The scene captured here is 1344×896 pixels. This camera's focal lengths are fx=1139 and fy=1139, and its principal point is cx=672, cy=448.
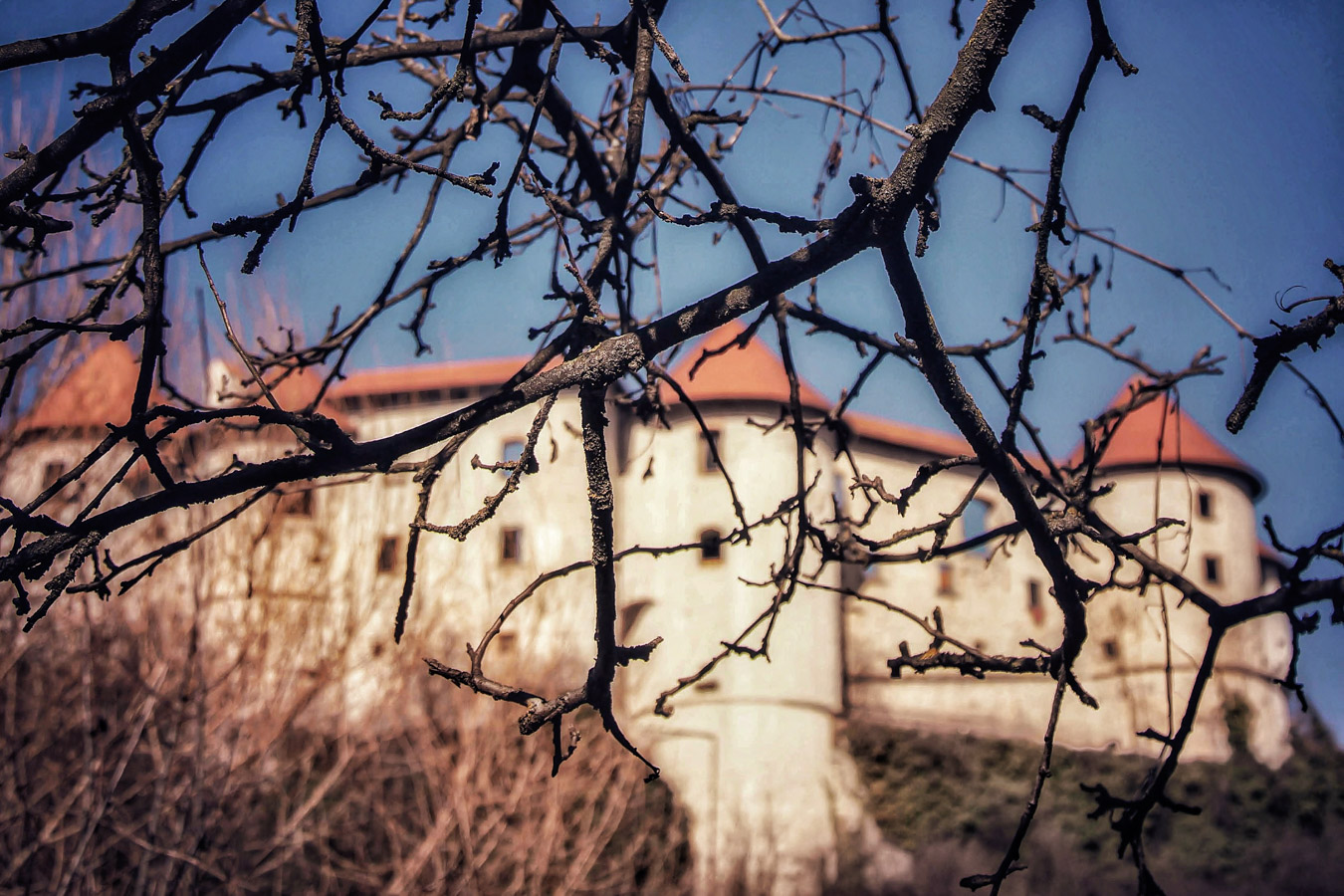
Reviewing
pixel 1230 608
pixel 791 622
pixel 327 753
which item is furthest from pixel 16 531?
pixel 791 622

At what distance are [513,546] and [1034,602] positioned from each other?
1378cm

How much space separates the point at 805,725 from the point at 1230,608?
903 inches

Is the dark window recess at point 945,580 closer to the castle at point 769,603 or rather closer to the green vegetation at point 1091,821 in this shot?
the castle at point 769,603

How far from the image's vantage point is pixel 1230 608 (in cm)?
192

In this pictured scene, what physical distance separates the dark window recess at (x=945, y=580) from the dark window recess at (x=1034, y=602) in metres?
2.17

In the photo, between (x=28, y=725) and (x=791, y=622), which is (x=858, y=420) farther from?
(x=28, y=725)

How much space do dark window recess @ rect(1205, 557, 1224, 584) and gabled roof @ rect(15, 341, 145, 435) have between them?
83.7ft

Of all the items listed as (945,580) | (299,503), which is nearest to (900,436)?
(945,580)

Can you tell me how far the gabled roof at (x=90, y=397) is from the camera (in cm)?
955

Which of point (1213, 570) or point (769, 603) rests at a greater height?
point (1213, 570)

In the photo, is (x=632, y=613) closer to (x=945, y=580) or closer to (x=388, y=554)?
(x=388, y=554)

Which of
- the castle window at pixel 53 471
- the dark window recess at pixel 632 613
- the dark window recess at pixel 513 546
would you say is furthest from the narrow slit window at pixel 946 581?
the castle window at pixel 53 471

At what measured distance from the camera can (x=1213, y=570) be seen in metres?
28.4

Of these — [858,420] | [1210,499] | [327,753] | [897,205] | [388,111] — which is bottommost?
[327,753]
